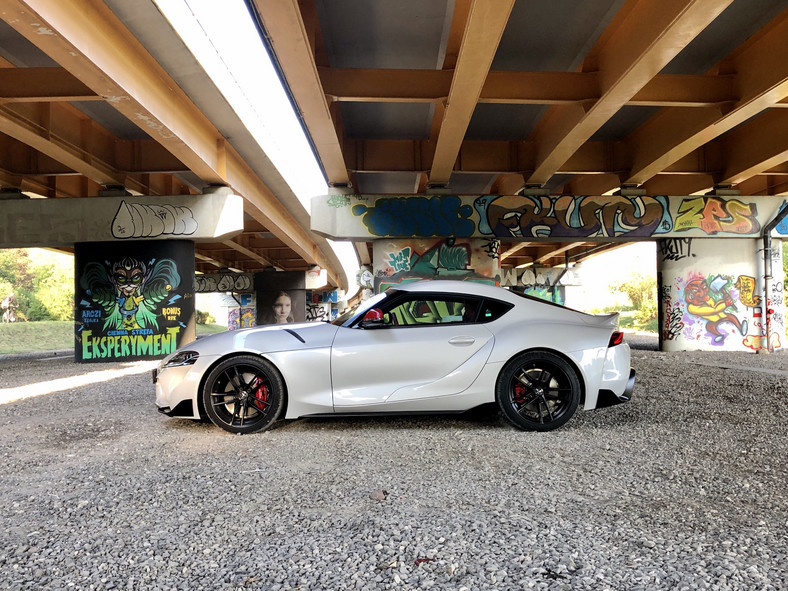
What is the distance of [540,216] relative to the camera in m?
15.4

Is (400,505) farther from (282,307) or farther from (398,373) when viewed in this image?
(282,307)

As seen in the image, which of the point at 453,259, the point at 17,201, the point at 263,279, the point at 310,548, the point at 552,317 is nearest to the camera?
the point at 310,548

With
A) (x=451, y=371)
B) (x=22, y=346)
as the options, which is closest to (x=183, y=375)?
(x=451, y=371)

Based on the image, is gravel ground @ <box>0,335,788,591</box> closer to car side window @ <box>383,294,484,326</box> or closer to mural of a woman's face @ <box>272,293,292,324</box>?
car side window @ <box>383,294,484,326</box>

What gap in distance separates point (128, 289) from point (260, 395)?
11.7 meters

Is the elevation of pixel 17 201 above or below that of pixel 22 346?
above

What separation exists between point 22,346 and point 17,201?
68.3 feet

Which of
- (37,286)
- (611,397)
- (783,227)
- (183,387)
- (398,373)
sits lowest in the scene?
(611,397)

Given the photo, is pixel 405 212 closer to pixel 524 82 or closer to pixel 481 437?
pixel 524 82

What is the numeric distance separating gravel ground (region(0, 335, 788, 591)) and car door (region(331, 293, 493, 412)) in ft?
1.19

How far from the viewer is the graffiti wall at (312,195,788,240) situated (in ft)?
49.1

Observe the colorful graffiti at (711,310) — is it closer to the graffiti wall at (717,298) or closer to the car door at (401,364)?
the graffiti wall at (717,298)

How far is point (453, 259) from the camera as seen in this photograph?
1567cm

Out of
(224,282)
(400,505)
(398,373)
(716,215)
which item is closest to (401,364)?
(398,373)
